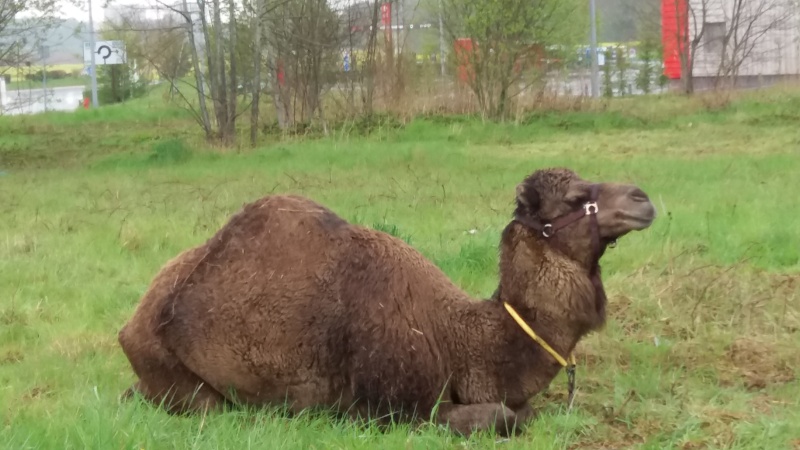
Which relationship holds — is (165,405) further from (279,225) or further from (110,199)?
(110,199)

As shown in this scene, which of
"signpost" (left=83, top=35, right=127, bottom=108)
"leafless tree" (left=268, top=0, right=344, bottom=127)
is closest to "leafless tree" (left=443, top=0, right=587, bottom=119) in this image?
"leafless tree" (left=268, top=0, right=344, bottom=127)

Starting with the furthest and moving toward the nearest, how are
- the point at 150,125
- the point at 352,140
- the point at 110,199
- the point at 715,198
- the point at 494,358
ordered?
the point at 150,125, the point at 352,140, the point at 110,199, the point at 715,198, the point at 494,358

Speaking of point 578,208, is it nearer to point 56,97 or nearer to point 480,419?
point 480,419

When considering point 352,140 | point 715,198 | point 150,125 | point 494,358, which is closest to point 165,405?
point 494,358

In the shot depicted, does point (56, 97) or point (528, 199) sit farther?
point (56, 97)

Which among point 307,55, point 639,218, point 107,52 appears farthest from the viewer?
point 107,52

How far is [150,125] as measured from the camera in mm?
26000

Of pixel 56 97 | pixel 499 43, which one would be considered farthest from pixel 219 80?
pixel 56 97

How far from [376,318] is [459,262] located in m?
3.26

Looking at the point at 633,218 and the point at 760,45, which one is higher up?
the point at 760,45

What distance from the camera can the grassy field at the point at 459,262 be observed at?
13.6 feet

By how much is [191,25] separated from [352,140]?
411cm

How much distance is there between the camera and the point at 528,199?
4188 millimetres

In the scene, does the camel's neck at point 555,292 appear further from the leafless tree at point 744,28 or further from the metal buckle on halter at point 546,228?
the leafless tree at point 744,28
